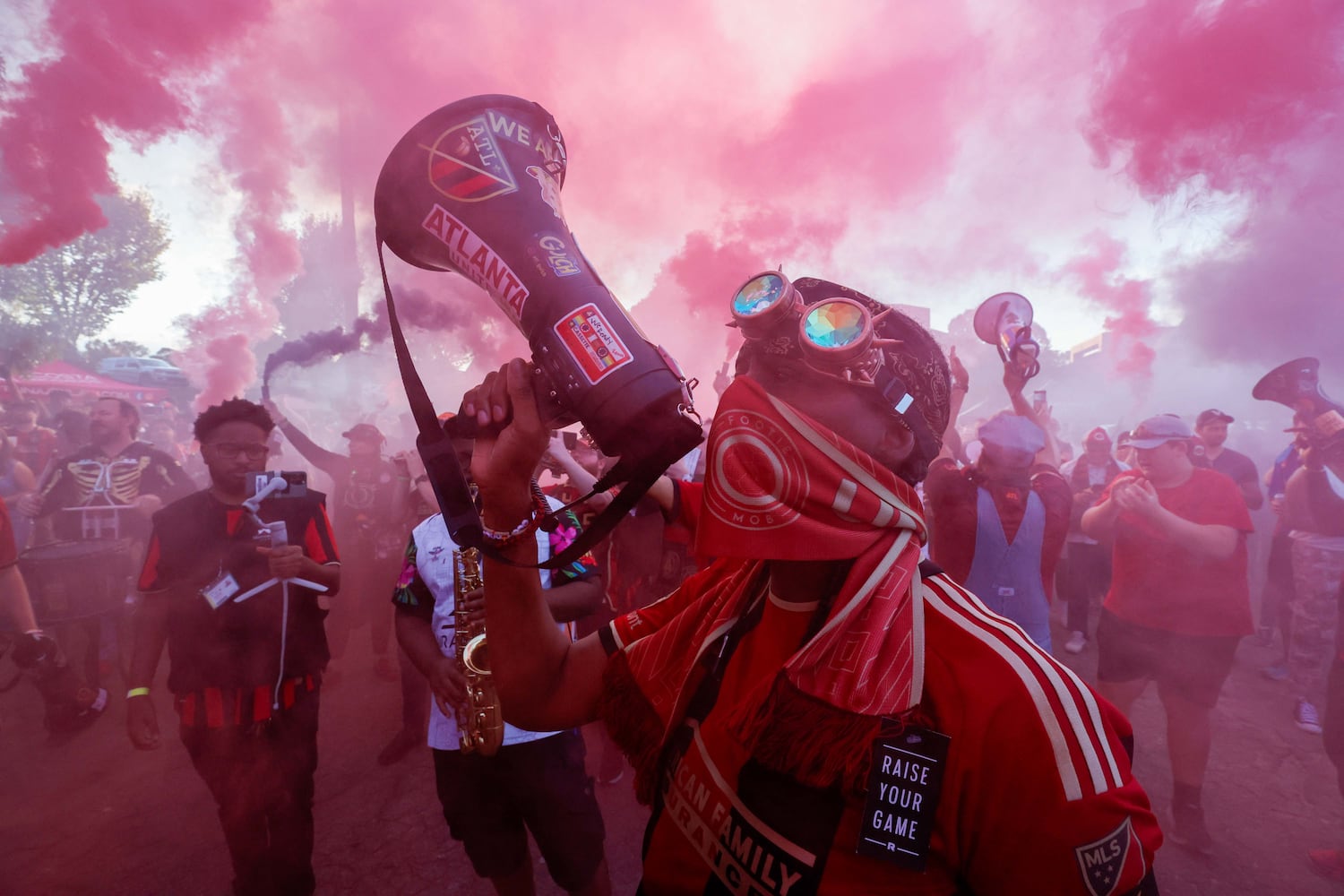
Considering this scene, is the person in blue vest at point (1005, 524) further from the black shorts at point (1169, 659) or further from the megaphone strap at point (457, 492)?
the megaphone strap at point (457, 492)

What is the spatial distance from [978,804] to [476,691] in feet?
6.78

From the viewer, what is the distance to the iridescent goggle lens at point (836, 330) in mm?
1450

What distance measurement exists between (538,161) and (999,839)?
1.73 metres

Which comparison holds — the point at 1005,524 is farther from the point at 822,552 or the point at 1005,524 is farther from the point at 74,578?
the point at 74,578

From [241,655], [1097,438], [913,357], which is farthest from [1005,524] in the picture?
[1097,438]

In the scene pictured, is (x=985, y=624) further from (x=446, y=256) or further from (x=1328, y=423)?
(x=1328, y=423)

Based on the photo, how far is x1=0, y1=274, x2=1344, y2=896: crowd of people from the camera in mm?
1199

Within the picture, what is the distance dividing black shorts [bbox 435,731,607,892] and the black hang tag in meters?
1.99

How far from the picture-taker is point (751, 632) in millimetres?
1627

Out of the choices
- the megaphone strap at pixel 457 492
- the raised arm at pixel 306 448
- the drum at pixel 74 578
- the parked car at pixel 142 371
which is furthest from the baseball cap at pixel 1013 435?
the parked car at pixel 142 371

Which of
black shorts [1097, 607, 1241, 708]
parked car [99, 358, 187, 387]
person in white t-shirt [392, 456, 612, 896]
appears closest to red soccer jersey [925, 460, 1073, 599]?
black shorts [1097, 607, 1241, 708]

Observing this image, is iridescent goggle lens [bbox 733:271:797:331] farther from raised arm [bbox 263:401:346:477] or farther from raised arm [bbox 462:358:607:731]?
raised arm [bbox 263:401:346:477]

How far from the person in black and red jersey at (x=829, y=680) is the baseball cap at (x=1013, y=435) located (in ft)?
9.53

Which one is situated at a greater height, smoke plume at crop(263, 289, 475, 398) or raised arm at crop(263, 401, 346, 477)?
smoke plume at crop(263, 289, 475, 398)
